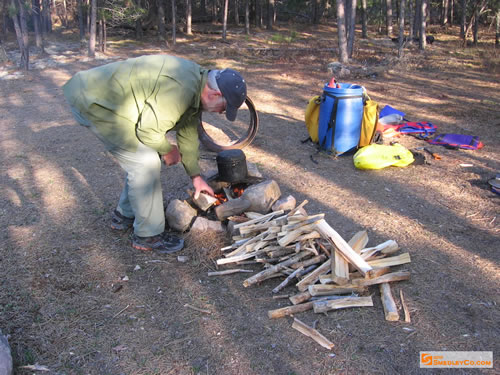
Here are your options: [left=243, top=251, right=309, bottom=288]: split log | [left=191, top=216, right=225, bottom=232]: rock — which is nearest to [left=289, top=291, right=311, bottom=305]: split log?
[left=243, top=251, right=309, bottom=288]: split log

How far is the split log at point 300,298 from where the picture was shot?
305 centimetres

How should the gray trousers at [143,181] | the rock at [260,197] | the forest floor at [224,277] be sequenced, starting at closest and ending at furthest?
the forest floor at [224,277], the gray trousers at [143,181], the rock at [260,197]

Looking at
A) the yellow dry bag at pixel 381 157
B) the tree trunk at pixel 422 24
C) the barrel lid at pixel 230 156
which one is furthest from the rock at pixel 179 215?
the tree trunk at pixel 422 24

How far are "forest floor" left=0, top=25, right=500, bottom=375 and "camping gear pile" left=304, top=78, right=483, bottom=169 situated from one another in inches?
7.1

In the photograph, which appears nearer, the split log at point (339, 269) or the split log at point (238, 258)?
the split log at point (339, 269)

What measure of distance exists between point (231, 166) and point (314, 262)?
5.29ft

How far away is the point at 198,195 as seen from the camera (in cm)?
386

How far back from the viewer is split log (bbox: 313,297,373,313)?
2949mm

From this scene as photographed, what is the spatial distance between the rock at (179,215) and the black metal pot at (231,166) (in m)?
0.69

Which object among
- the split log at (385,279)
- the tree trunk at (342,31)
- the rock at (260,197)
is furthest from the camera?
the tree trunk at (342,31)

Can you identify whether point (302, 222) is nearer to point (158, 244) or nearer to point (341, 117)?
point (158, 244)

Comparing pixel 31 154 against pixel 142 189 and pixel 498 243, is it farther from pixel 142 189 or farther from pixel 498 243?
pixel 498 243

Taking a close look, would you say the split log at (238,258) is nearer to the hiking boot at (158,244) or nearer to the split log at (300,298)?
the hiking boot at (158,244)

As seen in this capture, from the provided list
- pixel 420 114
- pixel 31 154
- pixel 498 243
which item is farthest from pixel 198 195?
pixel 420 114
